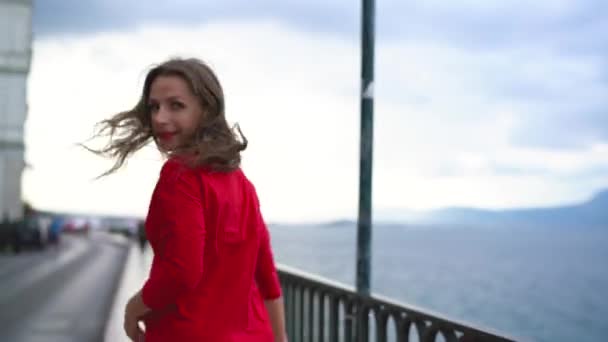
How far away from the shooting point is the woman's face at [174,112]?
209 cm

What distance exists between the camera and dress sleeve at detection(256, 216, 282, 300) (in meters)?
2.30

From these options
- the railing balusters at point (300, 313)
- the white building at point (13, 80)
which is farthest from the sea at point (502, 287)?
the railing balusters at point (300, 313)

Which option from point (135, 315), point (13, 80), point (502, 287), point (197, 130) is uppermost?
point (197, 130)

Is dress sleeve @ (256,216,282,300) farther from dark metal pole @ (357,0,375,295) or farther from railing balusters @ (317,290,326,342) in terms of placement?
railing balusters @ (317,290,326,342)

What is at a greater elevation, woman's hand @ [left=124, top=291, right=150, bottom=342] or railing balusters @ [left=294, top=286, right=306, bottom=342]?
woman's hand @ [left=124, top=291, right=150, bottom=342]

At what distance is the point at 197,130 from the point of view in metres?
2.12

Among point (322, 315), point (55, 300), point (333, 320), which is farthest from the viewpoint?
point (55, 300)

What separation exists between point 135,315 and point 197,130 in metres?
0.43

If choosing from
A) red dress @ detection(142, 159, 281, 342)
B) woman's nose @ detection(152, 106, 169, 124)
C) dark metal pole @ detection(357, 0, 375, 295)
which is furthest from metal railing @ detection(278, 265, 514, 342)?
woman's nose @ detection(152, 106, 169, 124)

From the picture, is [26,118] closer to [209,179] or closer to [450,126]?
[209,179]

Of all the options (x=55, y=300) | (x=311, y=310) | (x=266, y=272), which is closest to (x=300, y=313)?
(x=311, y=310)

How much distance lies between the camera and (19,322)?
13.6 meters

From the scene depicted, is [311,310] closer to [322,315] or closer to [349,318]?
[322,315]

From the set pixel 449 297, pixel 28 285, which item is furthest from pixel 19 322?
pixel 449 297
